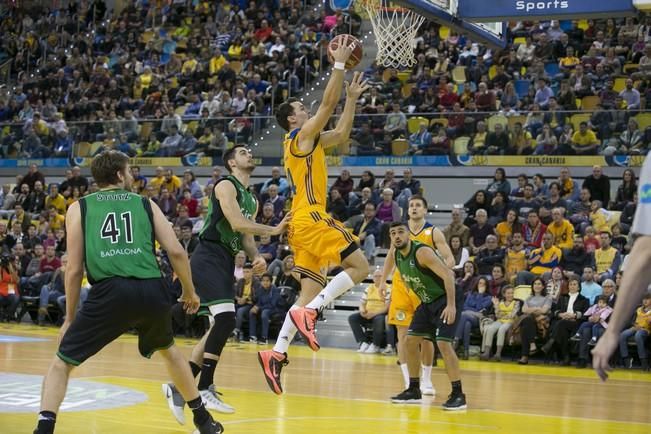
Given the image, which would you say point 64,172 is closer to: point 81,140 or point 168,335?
point 81,140

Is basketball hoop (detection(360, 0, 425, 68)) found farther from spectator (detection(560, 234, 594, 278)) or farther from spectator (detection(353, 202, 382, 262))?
spectator (detection(353, 202, 382, 262))

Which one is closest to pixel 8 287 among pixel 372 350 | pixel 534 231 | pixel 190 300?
pixel 372 350

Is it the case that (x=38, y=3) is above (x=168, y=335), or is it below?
above

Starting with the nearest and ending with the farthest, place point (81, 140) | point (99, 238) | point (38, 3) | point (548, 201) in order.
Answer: point (99, 238), point (548, 201), point (81, 140), point (38, 3)

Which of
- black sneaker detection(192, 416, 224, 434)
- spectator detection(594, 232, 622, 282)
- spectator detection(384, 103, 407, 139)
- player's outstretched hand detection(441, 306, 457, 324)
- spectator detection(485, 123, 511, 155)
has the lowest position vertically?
black sneaker detection(192, 416, 224, 434)

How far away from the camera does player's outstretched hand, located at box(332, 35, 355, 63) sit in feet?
24.5

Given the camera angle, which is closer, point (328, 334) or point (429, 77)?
point (328, 334)

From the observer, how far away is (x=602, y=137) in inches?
698

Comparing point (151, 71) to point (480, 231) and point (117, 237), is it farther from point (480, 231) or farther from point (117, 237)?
point (117, 237)

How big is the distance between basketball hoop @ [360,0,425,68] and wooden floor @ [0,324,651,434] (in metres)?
4.07

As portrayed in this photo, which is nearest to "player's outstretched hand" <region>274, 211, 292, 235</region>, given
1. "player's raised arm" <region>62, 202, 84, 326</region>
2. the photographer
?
"player's raised arm" <region>62, 202, 84, 326</region>

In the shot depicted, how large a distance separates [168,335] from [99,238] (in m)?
0.74

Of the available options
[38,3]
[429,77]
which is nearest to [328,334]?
[429,77]

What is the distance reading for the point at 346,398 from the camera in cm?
960
